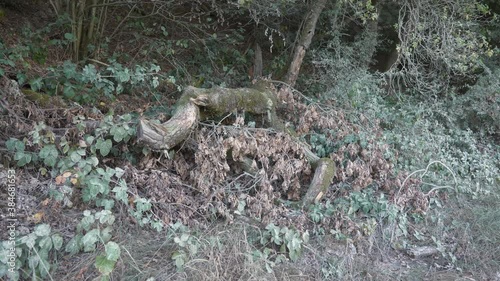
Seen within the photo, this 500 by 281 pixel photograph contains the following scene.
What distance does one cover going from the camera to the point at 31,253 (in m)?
2.69

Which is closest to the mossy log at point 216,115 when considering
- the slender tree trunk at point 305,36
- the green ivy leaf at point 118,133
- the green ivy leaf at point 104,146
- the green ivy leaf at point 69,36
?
the green ivy leaf at point 118,133

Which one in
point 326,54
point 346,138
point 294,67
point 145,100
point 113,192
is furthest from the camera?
point 326,54

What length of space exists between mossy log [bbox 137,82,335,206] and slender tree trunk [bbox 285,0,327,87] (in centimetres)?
126

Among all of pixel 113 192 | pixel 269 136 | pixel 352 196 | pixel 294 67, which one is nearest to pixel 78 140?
pixel 113 192

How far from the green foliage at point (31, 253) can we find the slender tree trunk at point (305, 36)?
4.21 m

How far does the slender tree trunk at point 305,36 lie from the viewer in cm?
604

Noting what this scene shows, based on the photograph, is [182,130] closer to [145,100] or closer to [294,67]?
[145,100]

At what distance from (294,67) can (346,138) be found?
6.03 ft

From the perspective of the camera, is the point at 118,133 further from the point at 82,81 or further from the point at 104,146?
the point at 82,81

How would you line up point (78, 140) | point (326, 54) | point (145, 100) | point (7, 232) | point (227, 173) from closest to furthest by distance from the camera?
1. point (7, 232)
2. point (78, 140)
3. point (227, 173)
4. point (145, 100)
5. point (326, 54)

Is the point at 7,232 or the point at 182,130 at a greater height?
the point at 182,130

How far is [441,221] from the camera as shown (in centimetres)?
434

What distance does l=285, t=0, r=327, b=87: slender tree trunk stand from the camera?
6035 mm

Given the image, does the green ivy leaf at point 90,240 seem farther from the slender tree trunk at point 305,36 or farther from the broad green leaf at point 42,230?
the slender tree trunk at point 305,36
